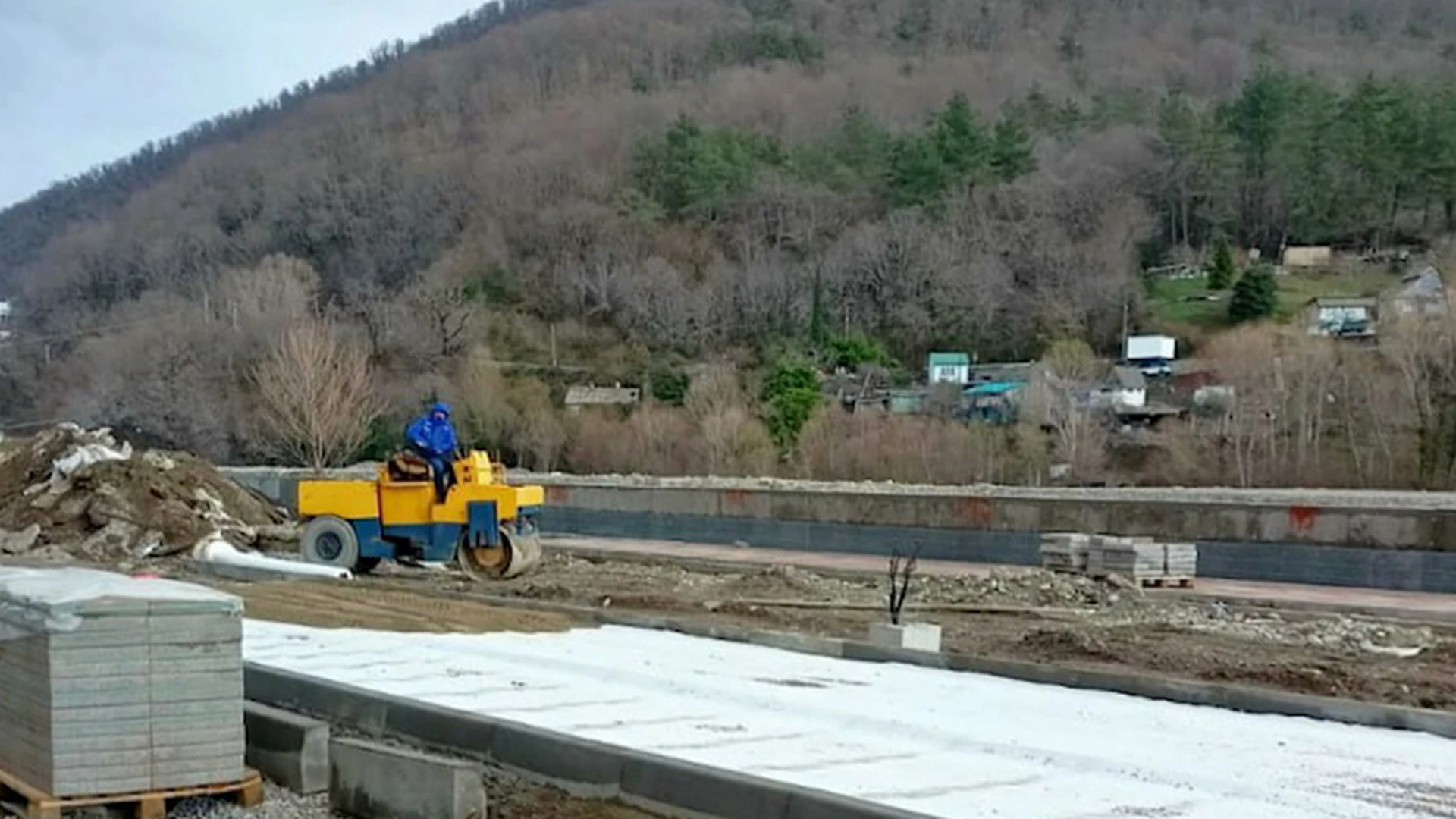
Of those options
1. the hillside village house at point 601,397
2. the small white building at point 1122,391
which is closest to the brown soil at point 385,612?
the small white building at point 1122,391

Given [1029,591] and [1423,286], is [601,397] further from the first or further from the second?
[1029,591]

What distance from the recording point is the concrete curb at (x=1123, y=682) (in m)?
8.34

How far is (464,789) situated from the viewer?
22.0ft

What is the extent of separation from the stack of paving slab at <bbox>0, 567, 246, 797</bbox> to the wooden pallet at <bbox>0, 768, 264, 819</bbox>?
32 millimetres

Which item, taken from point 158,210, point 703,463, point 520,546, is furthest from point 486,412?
point 158,210

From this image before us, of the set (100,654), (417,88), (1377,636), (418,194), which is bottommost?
(1377,636)

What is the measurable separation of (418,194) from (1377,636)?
342ft

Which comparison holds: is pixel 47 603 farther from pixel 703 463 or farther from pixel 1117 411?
pixel 1117 411

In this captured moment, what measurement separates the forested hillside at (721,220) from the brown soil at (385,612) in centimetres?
2897

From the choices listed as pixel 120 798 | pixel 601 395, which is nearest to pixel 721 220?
pixel 601 395

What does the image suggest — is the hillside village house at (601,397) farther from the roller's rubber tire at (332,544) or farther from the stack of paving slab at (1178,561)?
the stack of paving slab at (1178,561)

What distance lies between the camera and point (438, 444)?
17609 millimetres

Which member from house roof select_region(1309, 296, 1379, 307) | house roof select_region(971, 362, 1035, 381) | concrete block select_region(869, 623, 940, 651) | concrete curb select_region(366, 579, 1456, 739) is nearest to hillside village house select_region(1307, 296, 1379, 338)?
house roof select_region(1309, 296, 1379, 307)

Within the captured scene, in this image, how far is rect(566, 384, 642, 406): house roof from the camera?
59094mm
